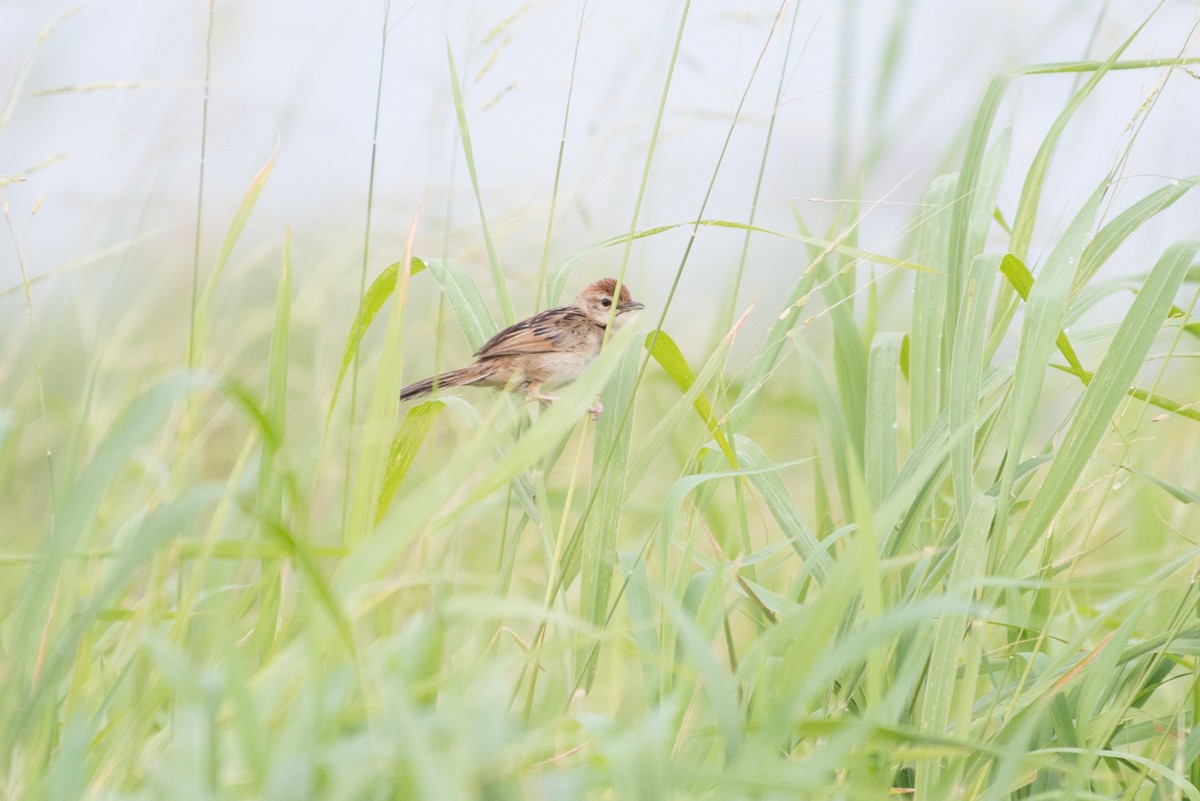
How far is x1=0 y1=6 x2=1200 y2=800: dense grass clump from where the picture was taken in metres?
1.67

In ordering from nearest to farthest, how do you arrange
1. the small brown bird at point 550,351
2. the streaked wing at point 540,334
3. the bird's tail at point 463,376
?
the streaked wing at point 540,334 → the small brown bird at point 550,351 → the bird's tail at point 463,376

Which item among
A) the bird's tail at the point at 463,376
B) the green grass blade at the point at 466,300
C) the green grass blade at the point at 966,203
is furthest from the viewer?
the bird's tail at the point at 463,376

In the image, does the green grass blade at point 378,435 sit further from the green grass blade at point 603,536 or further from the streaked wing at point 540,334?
the streaked wing at point 540,334

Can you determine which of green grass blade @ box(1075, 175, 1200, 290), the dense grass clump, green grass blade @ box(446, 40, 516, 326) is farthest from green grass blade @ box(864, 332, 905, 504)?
A: green grass blade @ box(446, 40, 516, 326)

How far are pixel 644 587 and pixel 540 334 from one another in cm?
203

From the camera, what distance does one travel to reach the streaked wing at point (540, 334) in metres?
3.38

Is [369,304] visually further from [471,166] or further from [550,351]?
[550,351]

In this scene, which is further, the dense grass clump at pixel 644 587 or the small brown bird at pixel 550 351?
the small brown bird at pixel 550 351

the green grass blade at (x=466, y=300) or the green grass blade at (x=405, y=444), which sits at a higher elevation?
the green grass blade at (x=466, y=300)

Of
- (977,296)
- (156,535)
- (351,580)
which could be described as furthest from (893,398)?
(156,535)

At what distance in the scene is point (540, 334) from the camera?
420cm

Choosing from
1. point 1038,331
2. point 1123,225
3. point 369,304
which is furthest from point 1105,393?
point 369,304

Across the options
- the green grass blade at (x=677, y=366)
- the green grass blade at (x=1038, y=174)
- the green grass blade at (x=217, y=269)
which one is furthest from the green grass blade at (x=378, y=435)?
the green grass blade at (x=1038, y=174)

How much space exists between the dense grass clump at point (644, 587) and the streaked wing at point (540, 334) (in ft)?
1.38
